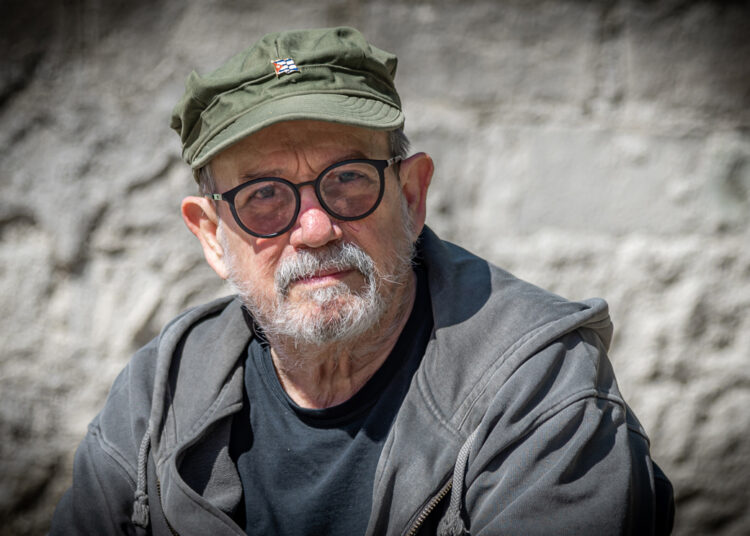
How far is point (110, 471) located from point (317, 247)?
32.8 inches

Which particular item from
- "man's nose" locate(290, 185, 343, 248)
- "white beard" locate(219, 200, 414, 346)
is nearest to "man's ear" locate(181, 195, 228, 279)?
"white beard" locate(219, 200, 414, 346)

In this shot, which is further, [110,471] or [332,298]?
[110,471]

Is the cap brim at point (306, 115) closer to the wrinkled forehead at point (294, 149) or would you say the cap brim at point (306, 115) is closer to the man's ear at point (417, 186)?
the wrinkled forehead at point (294, 149)

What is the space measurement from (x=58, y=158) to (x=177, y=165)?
389 mm

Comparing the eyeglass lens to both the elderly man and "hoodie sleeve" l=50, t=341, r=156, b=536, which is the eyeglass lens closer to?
the elderly man

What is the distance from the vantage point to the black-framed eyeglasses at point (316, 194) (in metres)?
1.68

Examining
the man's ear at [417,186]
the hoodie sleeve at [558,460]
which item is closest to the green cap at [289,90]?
the man's ear at [417,186]

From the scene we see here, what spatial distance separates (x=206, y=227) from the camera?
1996 millimetres

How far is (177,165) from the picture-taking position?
7.68 ft

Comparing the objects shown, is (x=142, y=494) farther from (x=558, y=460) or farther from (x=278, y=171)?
(x=558, y=460)

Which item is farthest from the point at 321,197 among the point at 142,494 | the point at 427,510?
the point at 142,494

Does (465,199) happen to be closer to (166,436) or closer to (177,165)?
(177,165)

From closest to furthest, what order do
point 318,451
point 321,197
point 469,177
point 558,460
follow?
point 558,460 < point 321,197 < point 318,451 < point 469,177

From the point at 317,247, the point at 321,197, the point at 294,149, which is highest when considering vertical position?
the point at 294,149
